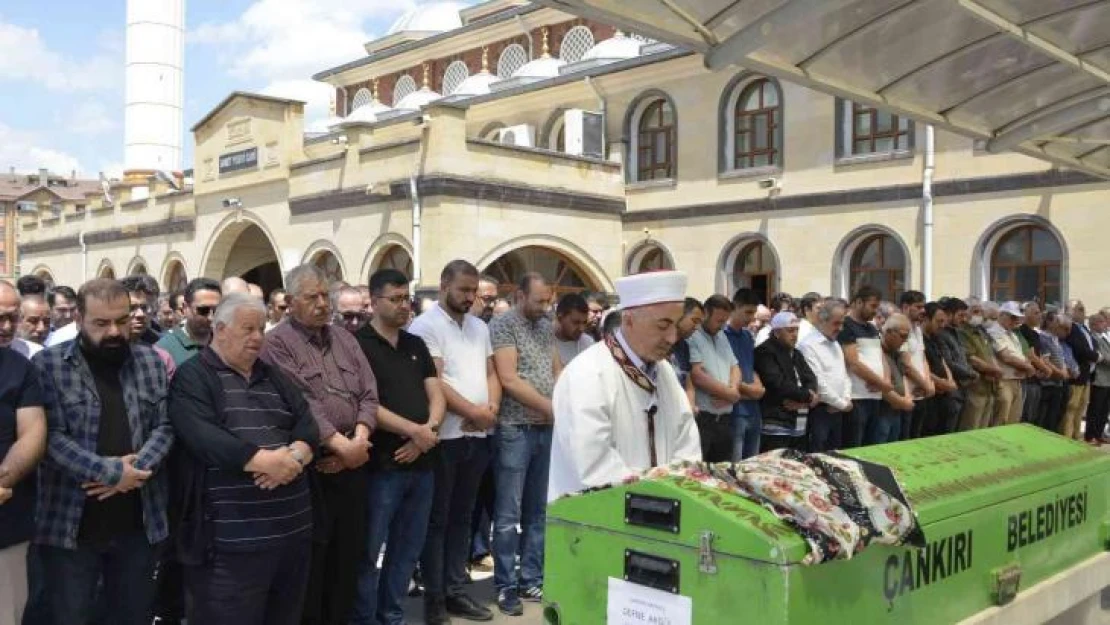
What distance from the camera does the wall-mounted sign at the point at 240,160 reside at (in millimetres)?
24922

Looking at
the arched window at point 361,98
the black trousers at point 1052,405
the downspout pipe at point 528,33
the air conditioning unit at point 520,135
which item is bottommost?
the black trousers at point 1052,405

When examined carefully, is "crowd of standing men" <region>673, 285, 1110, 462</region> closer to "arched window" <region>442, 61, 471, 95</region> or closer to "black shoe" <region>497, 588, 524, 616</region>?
"black shoe" <region>497, 588, 524, 616</region>

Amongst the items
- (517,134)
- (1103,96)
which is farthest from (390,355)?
(517,134)

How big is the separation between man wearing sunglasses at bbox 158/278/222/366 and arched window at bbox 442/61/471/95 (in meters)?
29.7

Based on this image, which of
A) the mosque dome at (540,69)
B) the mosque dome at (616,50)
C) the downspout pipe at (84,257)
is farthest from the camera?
the downspout pipe at (84,257)

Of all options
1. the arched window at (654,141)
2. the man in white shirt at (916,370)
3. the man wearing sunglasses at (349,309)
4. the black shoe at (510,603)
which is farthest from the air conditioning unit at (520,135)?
the black shoe at (510,603)

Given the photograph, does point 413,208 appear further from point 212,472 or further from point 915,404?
point 212,472

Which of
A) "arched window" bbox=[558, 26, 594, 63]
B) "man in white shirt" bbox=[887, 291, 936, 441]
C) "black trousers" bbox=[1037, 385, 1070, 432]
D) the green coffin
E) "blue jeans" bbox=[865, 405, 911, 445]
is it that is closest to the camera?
the green coffin

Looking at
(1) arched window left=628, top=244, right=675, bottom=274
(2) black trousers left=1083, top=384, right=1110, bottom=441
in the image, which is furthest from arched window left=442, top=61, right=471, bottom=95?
(2) black trousers left=1083, top=384, right=1110, bottom=441

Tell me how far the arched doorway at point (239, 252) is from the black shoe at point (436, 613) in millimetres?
21610

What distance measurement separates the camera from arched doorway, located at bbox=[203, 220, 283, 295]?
26875mm

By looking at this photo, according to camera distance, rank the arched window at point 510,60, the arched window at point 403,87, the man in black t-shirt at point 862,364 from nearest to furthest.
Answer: the man in black t-shirt at point 862,364, the arched window at point 510,60, the arched window at point 403,87

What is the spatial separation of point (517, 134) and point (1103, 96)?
58.6ft

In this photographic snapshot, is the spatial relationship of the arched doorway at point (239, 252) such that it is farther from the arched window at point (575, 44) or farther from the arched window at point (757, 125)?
the arched window at point (757, 125)
